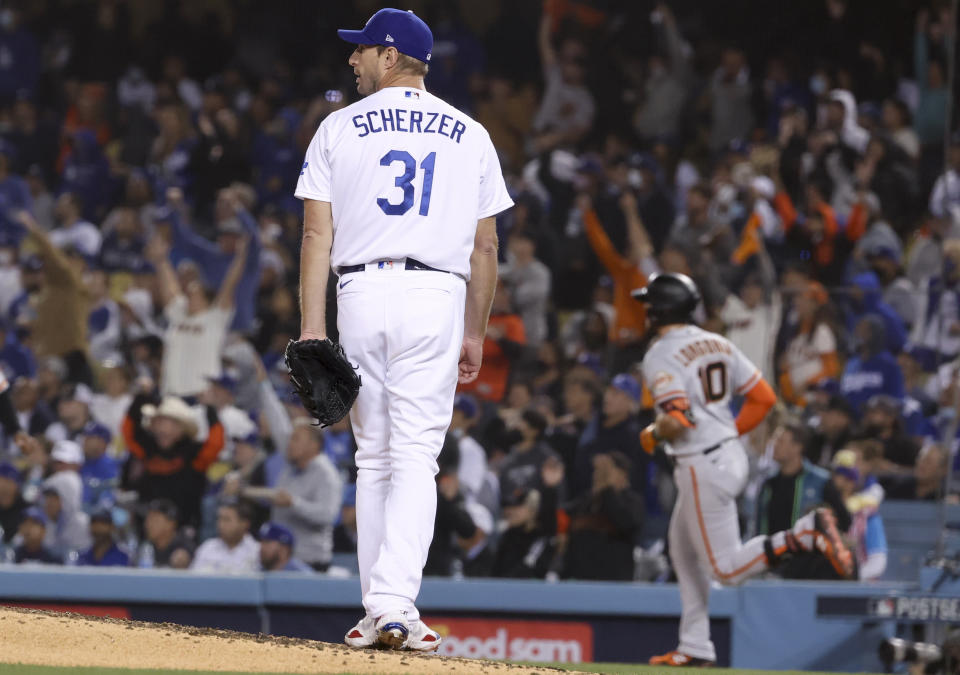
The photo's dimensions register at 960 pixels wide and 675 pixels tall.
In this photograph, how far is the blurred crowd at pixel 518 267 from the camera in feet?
31.3

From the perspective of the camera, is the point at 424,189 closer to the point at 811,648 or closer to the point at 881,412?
the point at 811,648

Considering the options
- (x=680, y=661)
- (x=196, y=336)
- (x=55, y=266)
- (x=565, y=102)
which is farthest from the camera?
(x=565, y=102)

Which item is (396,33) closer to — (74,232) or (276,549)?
(276,549)

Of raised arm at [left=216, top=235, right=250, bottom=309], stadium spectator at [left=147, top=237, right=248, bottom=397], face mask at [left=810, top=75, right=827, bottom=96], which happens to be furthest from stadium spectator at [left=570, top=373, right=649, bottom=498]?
face mask at [left=810, top=75, right=827, bottom=96]

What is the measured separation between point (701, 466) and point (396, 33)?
9.30 ft

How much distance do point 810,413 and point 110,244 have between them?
7.46 meters

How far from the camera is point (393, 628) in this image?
14.2ft

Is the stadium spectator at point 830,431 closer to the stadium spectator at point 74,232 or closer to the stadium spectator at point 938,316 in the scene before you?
the stadium spectator at point 938,316

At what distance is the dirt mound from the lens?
162 inches

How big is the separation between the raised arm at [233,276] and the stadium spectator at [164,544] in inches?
103

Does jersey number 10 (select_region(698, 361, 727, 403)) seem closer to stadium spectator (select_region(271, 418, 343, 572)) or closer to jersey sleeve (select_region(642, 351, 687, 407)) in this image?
jersey sleeve (select_region(642, 351, 687, 407))

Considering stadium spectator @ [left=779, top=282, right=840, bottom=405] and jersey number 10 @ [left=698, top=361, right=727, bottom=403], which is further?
stadium spectator @ [left=779, top=282, right=840, bottom=405]

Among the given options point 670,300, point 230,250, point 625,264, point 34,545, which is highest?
point 230,250

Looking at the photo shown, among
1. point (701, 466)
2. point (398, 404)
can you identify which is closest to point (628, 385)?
point (701, 466)
